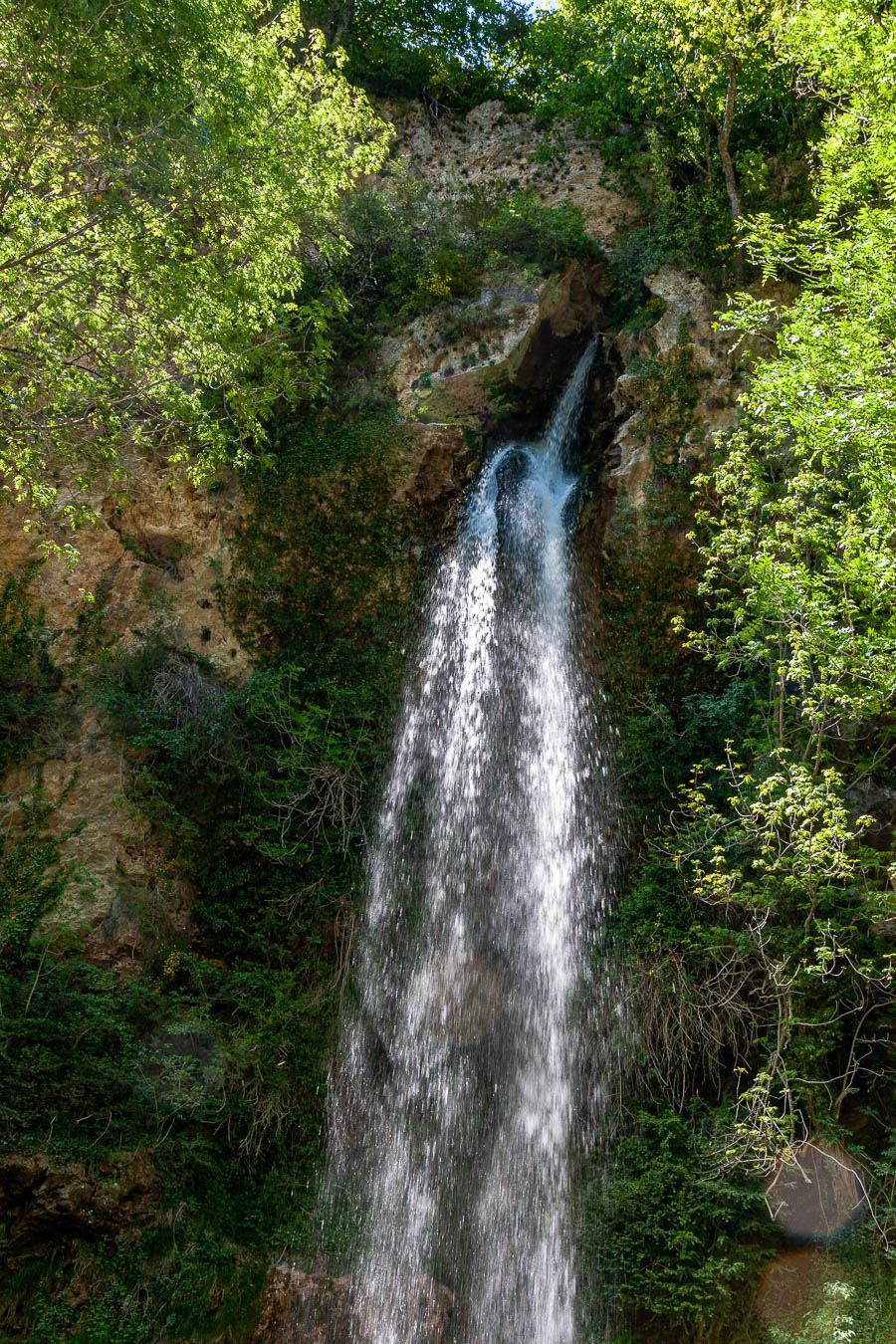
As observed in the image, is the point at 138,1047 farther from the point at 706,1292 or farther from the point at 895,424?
the point at 895,424

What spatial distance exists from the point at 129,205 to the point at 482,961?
7.55 m

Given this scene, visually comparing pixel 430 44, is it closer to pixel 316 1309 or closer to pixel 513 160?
pixel 513 160

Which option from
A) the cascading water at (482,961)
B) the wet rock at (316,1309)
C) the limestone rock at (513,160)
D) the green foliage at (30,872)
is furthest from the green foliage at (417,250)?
the wet rock at (316,1309)

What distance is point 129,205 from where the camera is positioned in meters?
6.58

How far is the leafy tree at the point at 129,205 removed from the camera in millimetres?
6125

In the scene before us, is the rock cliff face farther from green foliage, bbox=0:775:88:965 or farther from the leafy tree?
the leafy tree

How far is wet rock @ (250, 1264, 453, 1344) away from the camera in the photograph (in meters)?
6.35

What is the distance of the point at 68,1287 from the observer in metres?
5.96

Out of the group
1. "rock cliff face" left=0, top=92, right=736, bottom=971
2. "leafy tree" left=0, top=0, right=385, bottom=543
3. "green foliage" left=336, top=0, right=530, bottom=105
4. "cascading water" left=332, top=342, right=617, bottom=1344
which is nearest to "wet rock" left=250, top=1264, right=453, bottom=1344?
"cascading water" left=332, top=342, right=617, bottom=1344

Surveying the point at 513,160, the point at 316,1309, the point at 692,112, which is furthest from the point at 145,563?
the point at 513,160

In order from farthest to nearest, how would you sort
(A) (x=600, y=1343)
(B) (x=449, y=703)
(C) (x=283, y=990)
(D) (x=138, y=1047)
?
(B) (x=449, y=703) < (C) (x=283, y=990) < (D) (x=138, y=1047) < (A) (x=600, y=1343)

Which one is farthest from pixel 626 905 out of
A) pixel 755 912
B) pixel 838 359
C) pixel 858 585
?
pixel 838 359

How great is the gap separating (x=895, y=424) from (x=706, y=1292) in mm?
6441

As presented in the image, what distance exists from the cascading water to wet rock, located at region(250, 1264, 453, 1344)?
6 cm
